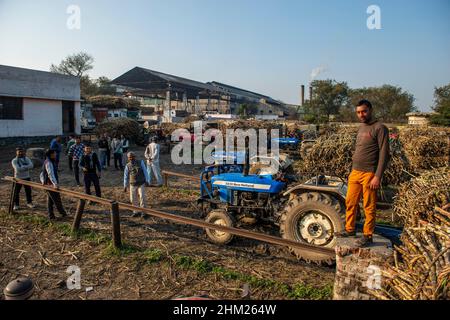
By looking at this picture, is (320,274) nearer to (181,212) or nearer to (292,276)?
(292,276)

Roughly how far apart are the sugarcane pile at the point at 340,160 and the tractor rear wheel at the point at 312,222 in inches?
193

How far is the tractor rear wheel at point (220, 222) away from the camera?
5680 mm

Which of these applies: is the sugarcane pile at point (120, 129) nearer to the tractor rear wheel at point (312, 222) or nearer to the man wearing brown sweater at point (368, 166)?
the tractor rear wheel at point (312, 222)

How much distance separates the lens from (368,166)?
11.9 ft

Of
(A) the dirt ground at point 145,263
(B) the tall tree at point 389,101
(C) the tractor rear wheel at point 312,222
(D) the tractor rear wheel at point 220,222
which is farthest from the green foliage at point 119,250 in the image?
(B) the tall tree at point 389,101

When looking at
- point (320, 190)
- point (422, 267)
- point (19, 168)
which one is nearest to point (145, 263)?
point (320, 190)

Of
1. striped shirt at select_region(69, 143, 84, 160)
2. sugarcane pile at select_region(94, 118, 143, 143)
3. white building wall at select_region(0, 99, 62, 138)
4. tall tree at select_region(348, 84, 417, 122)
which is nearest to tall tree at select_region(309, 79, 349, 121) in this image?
tall tree at select_region(348, 84, 417, 122)

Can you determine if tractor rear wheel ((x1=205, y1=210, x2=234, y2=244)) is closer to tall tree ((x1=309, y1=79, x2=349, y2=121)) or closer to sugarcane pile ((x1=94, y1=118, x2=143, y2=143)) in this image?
sugarcane pile ((x1=94, y1=118, x2=143, y2=143))

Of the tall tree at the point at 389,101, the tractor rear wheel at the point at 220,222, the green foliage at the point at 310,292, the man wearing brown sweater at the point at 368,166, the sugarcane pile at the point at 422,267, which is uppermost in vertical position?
the tall tree at the point at 389,101

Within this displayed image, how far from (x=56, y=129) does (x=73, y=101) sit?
8.57 ft

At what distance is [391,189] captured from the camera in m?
10.2

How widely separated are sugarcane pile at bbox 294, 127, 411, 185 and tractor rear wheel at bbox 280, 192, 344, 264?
4.89m
